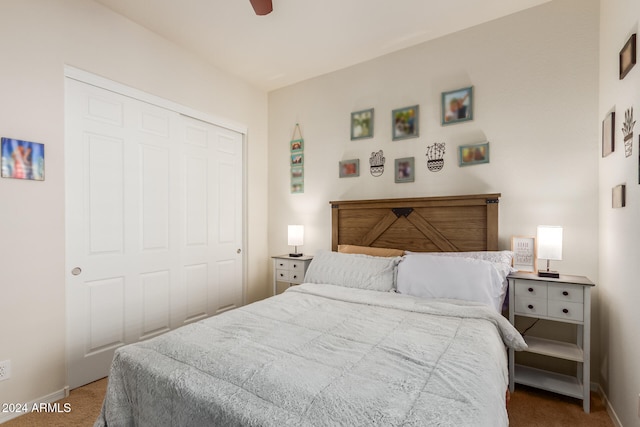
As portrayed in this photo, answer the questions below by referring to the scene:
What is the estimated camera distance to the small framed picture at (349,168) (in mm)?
3225

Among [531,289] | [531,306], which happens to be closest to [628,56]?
[531,289]

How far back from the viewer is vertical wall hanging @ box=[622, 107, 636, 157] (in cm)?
162

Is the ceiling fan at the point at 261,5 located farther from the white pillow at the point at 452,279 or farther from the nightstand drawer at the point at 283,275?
the nightstand drawer at the point at 283,275

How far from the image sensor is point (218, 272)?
331cm

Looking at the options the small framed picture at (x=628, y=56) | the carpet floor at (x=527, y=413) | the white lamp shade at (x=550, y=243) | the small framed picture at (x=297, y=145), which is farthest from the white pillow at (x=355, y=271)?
the small framed picture at (x=628, y=56)

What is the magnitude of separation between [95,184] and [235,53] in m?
1.76

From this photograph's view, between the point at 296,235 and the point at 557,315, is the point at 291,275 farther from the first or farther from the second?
the point at 557,315

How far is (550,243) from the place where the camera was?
6.88 ft

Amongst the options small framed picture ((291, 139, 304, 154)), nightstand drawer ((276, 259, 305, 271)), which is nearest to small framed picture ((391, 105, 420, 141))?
small framed picture ((291, 139, 304, 154))

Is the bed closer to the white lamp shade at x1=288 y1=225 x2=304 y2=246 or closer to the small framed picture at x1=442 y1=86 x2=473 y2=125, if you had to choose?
the white lamp shade at x1=288 y1=225 x2=304 y2=246

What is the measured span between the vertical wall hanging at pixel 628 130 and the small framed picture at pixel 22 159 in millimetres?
3492

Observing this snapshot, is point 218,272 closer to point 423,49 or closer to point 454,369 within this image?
point 454,369

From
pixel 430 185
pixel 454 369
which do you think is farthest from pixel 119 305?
pixel 430 185

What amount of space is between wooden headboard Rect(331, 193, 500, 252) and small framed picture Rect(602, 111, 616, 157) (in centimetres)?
70
